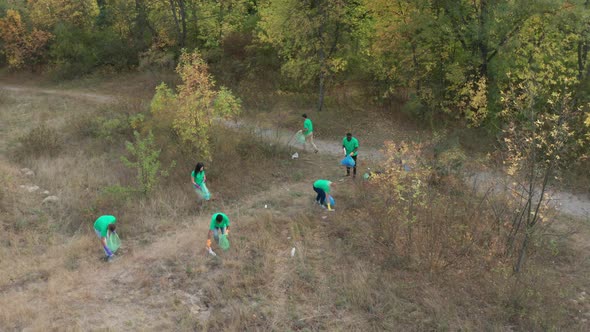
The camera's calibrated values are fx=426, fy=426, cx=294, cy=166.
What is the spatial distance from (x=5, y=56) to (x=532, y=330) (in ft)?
116

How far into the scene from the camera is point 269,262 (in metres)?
9.43

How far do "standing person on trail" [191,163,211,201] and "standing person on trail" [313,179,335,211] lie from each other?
10.3 feet

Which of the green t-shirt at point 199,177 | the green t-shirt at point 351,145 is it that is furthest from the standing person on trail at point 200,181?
the green t-shirt at point 351,145

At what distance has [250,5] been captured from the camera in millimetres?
26984

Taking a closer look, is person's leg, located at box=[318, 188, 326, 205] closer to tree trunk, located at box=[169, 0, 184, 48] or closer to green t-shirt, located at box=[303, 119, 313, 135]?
green t-shirt, located at box=[303, 119, 313, 135]

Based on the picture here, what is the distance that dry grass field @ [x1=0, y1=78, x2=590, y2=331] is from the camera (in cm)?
799

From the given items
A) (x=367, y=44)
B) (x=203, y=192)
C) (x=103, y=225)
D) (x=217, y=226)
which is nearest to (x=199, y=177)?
(x=203, y=192)

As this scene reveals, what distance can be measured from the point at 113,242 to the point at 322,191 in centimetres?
530

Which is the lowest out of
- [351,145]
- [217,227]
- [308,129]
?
[217,227]

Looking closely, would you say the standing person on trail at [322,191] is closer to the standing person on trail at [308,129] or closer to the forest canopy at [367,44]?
the standing person on trail at [308,129]

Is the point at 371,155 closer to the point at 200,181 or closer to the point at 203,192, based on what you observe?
the point at 203,192

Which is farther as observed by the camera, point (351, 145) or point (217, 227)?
point (351, 145)

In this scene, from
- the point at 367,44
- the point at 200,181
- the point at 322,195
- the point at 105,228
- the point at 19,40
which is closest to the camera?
the point at 105,228

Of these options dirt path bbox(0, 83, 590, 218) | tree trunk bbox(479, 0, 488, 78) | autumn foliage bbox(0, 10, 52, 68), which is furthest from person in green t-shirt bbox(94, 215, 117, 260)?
autumn foliage bbox(0, 10, 52, 68)
